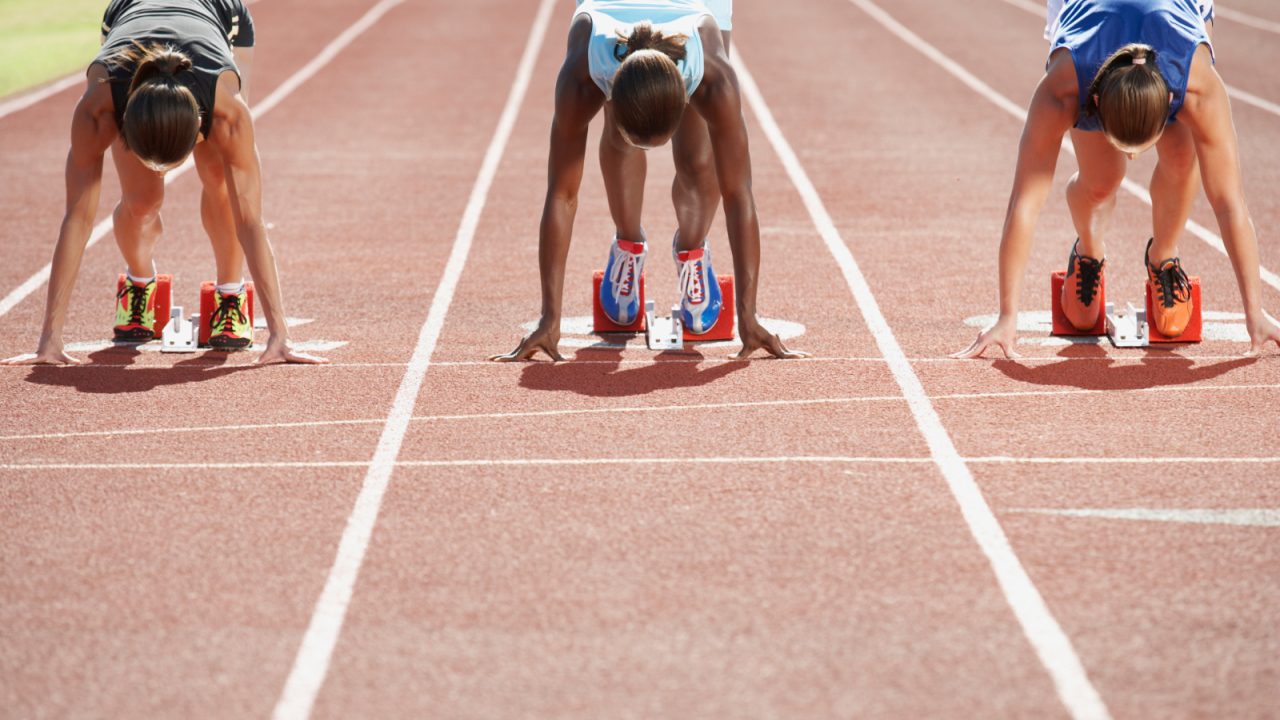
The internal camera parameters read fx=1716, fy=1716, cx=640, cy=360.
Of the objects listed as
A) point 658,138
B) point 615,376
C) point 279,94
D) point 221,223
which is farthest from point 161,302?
point 279,94

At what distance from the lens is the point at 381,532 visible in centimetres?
484

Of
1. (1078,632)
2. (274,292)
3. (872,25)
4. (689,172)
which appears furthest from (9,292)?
(872,25)

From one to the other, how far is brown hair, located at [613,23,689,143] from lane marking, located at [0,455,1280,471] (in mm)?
1287

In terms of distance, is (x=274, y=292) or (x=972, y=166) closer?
(x=274, y=292)

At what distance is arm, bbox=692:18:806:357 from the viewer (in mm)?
6531

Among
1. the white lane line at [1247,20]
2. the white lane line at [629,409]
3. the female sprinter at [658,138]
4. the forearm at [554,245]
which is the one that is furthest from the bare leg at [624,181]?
the white lane line at [1247,20]

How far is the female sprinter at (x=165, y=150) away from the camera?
20.7ft

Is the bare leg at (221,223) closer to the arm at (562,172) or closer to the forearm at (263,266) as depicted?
the forearm at (263,266)

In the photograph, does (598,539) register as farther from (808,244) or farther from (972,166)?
(972,166)

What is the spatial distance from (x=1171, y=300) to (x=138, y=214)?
4.40 meters

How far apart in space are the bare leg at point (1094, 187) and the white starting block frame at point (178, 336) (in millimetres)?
3776

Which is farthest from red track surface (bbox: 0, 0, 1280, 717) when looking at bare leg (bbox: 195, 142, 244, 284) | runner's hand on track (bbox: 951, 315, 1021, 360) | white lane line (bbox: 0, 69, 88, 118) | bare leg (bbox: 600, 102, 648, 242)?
white lane line (bbox: 0, 69, 88, 118)

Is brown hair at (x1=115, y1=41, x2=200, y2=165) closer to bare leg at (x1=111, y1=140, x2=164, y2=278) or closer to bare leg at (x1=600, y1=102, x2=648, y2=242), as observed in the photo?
bare leg at (x1=111, y1=140, x2=164, y2=278)

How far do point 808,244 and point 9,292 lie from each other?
439cm
